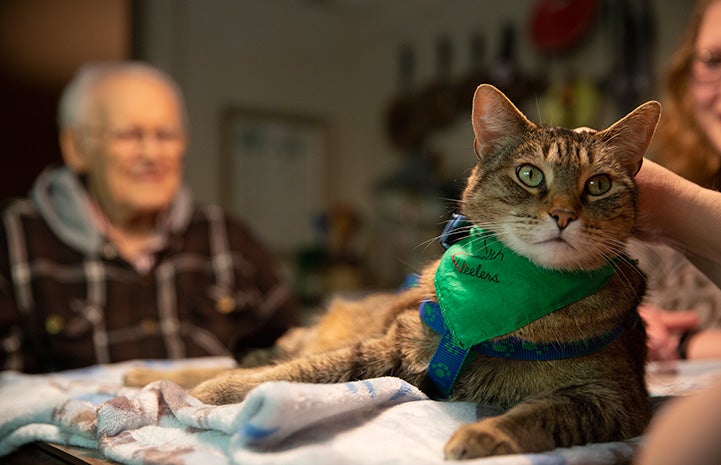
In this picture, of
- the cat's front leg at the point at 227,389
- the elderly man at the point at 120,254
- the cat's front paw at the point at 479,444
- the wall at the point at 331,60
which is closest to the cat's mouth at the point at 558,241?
the cat's front paw at the point at 479,444

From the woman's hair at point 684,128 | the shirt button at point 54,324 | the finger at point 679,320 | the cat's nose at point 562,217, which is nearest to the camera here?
the cat's nose at point 562,217

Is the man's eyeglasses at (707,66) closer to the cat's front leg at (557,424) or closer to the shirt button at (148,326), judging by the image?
the cat's front leg at (557,424)

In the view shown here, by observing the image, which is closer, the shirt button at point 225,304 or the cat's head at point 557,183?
the cat's head at point 557,183

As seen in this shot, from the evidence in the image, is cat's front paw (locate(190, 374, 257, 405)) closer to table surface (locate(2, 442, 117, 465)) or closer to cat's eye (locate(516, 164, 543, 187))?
table surface (locate(2, 442, 117, 465))

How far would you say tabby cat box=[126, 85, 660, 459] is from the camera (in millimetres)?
693

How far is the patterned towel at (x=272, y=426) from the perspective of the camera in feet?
1.83

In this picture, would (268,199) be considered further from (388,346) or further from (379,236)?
(388,346)

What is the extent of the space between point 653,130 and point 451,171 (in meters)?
2.26

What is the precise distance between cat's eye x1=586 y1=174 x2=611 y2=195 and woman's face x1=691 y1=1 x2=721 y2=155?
0.46 metres

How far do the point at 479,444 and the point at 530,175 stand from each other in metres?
0.36

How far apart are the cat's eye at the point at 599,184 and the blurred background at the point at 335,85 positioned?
4.53 feet

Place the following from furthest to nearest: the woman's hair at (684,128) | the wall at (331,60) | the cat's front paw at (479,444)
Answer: the wall at (331,60), the woman's hair at (684,128), the cat's front paw at (479,444)

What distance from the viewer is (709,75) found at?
1.06 meters

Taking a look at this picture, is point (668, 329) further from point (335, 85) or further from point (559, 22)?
point (335, 85)
